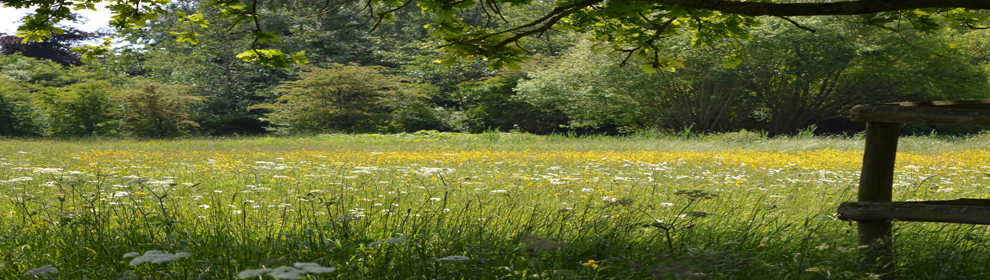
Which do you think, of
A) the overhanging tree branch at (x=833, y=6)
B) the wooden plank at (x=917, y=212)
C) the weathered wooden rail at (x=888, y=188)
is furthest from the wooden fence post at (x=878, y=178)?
the overhanging tree branch at (x=833, y=6)

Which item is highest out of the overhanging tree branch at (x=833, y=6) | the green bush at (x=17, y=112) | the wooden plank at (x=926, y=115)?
the overhanging tree branch at (x=833, y=6)

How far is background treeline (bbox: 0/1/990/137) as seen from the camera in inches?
773

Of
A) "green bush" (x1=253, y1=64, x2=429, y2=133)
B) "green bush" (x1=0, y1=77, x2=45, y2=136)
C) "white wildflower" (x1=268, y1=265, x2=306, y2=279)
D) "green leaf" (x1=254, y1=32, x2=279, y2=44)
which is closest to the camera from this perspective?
"white wildflower" (x1=268, y1=265, x2=306, y2=279)

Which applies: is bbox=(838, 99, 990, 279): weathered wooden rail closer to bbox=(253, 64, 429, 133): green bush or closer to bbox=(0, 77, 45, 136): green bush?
bbox=(253, 64, 429, 133): green bush

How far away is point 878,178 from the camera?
8.64ft

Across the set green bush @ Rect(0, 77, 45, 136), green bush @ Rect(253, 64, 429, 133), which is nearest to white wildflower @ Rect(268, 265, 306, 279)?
green bush @ Rect(253, 64, 429, 133)

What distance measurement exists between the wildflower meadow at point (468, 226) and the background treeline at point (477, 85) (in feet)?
31.6

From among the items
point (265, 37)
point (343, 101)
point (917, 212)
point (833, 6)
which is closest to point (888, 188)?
point (917, 212)

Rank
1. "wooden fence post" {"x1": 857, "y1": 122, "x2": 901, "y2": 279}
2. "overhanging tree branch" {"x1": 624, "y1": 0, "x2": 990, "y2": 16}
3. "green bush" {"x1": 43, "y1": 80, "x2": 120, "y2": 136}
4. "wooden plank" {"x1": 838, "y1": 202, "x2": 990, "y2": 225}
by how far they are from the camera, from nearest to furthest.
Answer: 1. "wooden plank" {"x1": 838, "y1": 202, "x2": 990, "y2": 225}
2. "overhanging tree branch" {"x1": 624, "y1": 0, "x2": 990, "y2": 16}
3. "wooden fence post" {"x1": 857, "y1": 122, "x2": 901, "y2": 279}
4. "green bush" {"x1": 43, "y1": 80, "x2": 120, "y2": 136}

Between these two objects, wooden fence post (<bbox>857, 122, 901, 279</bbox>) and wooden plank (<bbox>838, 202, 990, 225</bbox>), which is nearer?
wooden plank (<bbox>838, 202, 990, 225</bbox>)

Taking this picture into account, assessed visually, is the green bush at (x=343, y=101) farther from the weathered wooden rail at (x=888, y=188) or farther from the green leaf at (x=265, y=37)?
the weathered wooden rail at (x=888, y=188)

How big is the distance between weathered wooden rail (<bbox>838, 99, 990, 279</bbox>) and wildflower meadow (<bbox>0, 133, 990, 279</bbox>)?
0.46 ft

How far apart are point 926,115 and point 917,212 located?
42cm

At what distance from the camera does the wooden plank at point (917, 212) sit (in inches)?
91.4
